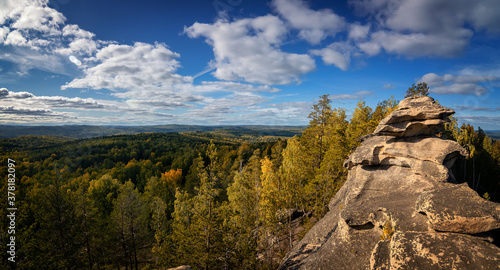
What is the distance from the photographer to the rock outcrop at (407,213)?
24.8 feet

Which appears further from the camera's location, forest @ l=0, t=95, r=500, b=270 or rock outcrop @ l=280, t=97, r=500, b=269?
forest @ l=0, t=95, r=500, b=270

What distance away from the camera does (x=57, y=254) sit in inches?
805

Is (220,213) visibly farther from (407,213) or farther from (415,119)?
(415,119)

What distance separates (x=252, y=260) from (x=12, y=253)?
1951 centimetres

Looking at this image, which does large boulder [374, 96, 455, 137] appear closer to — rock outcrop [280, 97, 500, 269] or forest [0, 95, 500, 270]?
rock outcrop [280, 97, 500, 269]

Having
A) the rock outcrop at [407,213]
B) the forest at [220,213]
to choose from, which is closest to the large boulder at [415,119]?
the rock outcrop at [407,213]

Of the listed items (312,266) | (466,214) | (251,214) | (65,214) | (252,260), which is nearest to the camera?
(466,214)

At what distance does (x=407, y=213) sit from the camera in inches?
401

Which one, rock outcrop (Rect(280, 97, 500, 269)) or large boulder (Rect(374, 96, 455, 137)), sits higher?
large boulder (Rect(374, 96, 455, 137))

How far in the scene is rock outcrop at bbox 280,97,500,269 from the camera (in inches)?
297

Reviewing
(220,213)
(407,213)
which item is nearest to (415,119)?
(407,213)

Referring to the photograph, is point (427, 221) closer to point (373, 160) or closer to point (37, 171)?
point (373, 160)

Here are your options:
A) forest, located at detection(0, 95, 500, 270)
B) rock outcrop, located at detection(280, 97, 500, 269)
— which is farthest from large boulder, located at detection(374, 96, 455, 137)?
forest, located at detection(0, 95, 500, 270)

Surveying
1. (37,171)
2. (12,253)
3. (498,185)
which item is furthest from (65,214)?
(37,171)
